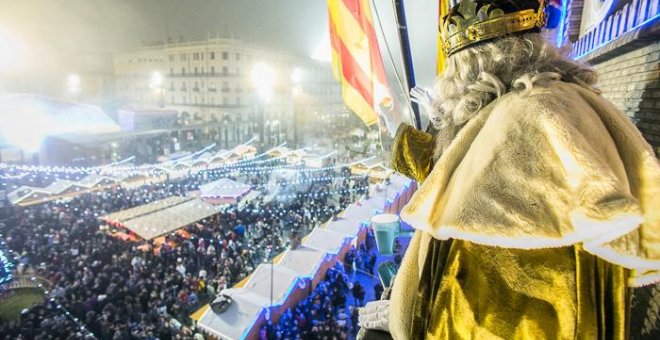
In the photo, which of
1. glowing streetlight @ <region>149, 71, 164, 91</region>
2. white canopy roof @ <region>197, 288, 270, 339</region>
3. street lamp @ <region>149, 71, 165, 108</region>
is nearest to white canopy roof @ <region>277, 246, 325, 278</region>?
white canopy roof @ <region>197, 288, 270, 339</region>

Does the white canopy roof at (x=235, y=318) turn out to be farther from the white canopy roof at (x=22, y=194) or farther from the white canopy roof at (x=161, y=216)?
the white canopy roof at (x=22, y=194)

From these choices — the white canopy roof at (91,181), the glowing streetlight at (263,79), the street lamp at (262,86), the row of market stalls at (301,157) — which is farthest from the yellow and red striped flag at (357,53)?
the street lamp at (262,86)

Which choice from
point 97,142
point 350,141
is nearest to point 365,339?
point 97,142

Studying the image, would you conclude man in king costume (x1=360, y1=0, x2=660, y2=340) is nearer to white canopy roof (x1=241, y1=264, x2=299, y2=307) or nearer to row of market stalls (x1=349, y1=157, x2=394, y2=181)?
white canopy roof (x1=241, y1=264, x2=299, y2=307)

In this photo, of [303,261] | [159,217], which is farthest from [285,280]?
[159,217]

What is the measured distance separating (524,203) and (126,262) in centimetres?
1369

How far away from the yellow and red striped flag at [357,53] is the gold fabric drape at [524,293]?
4.15 meters

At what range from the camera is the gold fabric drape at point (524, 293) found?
3.93 ft

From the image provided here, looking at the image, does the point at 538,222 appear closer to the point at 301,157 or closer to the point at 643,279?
the point at 643,279

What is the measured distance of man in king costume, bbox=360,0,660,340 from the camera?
Answer: 39.5 inches

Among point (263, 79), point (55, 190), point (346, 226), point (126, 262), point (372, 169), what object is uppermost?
point (263, 79)

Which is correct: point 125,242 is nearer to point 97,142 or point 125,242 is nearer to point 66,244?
point 66,244

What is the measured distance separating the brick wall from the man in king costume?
1.90 meters

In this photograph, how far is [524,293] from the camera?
1232 millimetres
